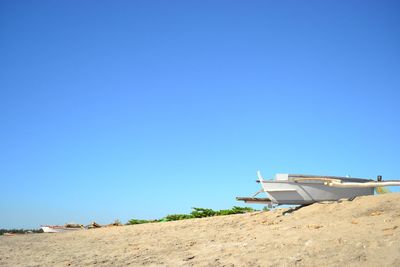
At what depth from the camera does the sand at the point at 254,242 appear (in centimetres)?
838

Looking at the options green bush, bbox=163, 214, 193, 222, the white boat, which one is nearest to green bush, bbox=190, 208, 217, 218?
green bush, bbox=163, 214, 193, 222

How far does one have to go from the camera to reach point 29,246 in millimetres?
15805

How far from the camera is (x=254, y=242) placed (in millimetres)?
10430

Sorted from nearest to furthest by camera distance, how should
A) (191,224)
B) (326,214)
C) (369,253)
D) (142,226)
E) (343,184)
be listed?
(369,253) → (326,214) → (343,184) → (191,224) → (142,226)

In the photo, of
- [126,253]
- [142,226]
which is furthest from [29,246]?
[126,253]

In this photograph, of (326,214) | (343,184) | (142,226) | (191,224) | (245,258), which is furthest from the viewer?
(142,226)

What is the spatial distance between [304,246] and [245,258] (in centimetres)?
148

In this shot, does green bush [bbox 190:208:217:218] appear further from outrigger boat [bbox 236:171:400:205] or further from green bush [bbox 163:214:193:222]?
outrigger boat [bbox 236:171:400:205]

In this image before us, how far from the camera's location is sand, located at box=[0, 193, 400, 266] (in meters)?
8.38

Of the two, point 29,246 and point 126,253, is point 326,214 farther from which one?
point 29,246

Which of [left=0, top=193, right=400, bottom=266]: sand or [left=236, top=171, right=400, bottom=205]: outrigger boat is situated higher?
[left=236, top=171, right=400, bottom=205]: outrigger boat

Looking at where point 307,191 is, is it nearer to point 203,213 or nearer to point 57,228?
point 203,213

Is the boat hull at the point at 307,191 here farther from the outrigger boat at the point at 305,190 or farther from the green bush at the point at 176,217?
the green bush at the point at 176,217

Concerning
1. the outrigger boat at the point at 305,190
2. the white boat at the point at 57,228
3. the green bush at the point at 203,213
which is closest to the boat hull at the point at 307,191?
the outrigger boat at the point at 305,190
